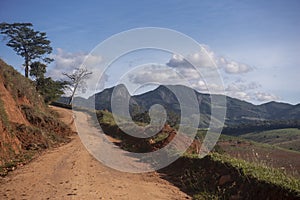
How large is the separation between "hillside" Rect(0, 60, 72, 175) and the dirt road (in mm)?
1212

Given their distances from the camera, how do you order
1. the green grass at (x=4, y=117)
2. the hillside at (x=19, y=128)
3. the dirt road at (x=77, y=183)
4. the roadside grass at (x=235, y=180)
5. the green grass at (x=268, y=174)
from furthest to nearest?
the green grass at (x=4, y=117)
the hillside at (x=19, y=128)
the dirt road at (x=77, y=183)
the roadside grass at (x=235, y=180)
the green grass at (x=268, y=174)

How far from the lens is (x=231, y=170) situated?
9.12m

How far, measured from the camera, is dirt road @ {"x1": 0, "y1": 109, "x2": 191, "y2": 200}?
24.2 ft

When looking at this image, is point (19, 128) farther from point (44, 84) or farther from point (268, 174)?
point (44, 84)

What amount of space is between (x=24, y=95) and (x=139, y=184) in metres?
13.9

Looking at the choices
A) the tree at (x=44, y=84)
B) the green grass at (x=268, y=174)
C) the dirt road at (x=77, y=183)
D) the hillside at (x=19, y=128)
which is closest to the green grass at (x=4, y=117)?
the hillside at (x=19, y=128)

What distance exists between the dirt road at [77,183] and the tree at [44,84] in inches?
941

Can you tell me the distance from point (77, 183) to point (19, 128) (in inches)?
297

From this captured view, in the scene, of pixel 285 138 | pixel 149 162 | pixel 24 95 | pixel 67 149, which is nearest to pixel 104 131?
pixel 24 95

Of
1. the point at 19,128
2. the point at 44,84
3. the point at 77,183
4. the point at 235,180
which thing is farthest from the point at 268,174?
the point at 44,84

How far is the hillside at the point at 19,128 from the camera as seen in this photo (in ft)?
39.7

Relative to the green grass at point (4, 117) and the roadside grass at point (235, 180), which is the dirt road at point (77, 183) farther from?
the green grass at point (4, 117)

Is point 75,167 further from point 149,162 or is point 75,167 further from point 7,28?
point 7,28

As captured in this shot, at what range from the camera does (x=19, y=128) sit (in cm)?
1444
